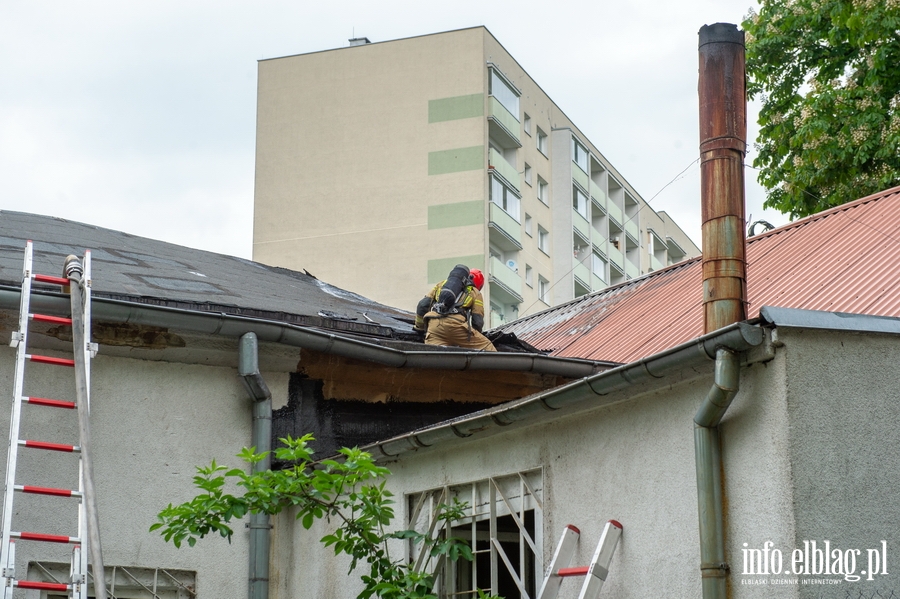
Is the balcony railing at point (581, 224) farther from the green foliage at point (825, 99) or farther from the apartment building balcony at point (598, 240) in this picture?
the green foliage at point (825, 99)

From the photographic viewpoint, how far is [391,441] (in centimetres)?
848

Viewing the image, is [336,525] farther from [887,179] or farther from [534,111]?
[534,111]

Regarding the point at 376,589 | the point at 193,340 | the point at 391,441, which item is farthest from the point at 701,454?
the point at 193,340

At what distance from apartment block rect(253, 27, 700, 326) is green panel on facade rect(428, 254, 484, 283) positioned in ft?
0.15

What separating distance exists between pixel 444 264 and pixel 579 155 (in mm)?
12392

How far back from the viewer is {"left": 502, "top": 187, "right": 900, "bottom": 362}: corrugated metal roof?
11289 millimetres

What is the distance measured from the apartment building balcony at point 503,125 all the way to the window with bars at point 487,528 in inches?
1296

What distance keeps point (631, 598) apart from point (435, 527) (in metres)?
1.99

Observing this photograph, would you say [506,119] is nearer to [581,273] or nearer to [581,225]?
[581,225]

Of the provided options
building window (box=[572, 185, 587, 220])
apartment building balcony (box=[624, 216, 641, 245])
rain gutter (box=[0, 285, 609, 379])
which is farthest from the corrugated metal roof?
apartment building balcony (box=[624, 216, 641, 245])

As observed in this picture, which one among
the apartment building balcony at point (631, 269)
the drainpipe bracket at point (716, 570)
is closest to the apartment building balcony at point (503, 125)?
the apartment building balcony at point (631, 269)

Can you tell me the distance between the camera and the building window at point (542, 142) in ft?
153

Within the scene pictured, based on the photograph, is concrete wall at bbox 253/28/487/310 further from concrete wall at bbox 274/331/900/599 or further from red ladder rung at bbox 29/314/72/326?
concrete wall at bbox 274/331/900/599

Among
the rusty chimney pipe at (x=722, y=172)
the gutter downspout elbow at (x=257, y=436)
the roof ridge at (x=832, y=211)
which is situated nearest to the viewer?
the rusty chimney pipe at (x=722, y=172)
